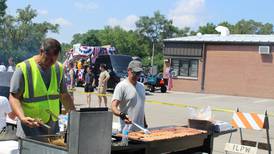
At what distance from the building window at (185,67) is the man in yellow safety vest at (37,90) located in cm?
2801

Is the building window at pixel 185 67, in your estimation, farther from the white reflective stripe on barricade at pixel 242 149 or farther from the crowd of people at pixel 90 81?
the white reflective stripe on barricade at pixel 242 149

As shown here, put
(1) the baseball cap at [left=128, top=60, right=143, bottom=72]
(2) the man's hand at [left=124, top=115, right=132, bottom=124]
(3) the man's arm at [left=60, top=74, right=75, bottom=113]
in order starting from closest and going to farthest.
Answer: (3) the man's arm at [left=60, top=74, right=75, bottom=113]
(2) the man's hand at [left=124, top=115, right=132, bottom=124]
(1) the baseball cap at [left=128, top=60, right=143, bottom=72]

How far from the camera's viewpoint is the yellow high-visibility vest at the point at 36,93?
14.5 feet

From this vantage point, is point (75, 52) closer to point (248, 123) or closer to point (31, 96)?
point (248, 123)

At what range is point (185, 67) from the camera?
3288cm

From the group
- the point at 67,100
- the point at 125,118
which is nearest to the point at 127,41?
the point at 125,118

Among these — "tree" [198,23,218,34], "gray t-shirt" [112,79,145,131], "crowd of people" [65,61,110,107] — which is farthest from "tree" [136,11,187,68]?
"gray t-shirt" [112,79,145,131]

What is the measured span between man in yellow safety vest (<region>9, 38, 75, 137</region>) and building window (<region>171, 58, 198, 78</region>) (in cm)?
2801

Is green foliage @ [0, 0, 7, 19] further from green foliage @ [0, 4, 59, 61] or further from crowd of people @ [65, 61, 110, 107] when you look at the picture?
crowd of people @ [65, 61, 110, 107]

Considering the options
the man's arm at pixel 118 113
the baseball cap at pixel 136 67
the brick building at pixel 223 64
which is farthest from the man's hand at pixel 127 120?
the brick building at pixel 223 64

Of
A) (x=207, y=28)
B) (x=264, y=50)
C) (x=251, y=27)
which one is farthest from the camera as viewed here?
(x=251, y=27)

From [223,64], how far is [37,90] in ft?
91.2

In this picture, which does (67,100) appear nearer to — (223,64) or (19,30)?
(223,64)

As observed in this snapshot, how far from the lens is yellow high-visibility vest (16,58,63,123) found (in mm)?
4426
